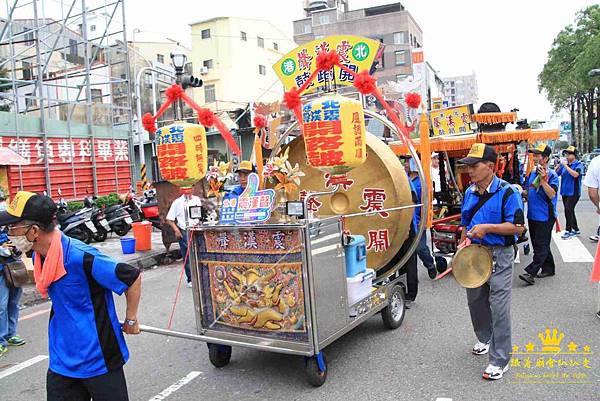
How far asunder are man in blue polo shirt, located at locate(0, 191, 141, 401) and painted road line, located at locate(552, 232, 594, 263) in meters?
7.35

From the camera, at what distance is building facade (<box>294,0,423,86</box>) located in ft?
177

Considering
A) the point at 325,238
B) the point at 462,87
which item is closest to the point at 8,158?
the point at 325,238

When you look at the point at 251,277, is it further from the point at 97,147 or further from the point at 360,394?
the point at 97,147

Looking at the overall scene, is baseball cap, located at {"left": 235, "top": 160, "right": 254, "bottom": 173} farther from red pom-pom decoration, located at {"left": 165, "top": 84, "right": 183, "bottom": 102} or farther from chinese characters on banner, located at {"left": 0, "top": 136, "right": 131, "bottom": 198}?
chinese characters on banner, located at {"left": 0, "top": 136, "right": 131, "bottom": 198}

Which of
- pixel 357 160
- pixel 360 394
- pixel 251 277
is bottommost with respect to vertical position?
pixel 360 394

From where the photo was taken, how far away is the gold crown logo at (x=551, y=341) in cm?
455

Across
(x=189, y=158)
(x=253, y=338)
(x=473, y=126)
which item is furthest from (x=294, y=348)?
(x=473, y=126)

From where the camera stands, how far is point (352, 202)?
5586 millimetres

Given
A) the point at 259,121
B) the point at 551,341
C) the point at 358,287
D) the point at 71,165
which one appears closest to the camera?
the point at 358,287

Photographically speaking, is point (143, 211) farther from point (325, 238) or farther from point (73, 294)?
point (73, 294)

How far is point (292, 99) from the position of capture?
4.88 meters

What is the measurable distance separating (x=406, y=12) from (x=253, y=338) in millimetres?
55502

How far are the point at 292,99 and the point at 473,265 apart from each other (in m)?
2.18

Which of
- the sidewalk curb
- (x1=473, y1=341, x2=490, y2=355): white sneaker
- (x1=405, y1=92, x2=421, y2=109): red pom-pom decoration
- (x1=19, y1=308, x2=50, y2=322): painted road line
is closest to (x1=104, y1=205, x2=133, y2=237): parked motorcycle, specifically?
the sidewalk curb
